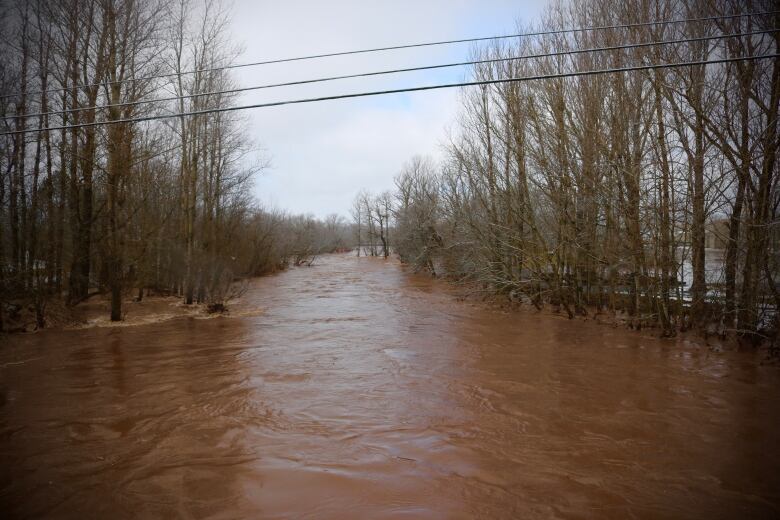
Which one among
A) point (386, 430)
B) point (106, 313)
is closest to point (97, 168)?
point (106, 313)

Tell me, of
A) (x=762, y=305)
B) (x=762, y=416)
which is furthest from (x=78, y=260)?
(x=762, y=305)

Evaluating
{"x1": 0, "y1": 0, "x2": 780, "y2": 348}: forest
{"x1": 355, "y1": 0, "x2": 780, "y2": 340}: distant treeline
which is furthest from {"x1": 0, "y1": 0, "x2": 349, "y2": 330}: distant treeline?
{"x1": 355, "y1": 0, "x2": 780, "y2": 340}: distant treeline

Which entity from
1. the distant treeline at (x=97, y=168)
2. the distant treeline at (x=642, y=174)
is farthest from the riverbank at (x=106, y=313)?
the distant treeline at (x=642, y=174)

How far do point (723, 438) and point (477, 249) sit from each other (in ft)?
40.1

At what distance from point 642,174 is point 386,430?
9.49 meters

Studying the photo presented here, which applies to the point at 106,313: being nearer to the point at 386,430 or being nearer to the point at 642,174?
the point at 386,430

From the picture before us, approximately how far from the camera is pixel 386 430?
4.93m

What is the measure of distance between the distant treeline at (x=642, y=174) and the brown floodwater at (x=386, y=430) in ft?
6.52

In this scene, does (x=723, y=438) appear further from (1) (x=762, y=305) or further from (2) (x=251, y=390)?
(2) (x=251, y=390)

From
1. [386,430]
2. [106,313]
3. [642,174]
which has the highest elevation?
[642,174]

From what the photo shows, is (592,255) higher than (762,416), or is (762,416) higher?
(592,255)

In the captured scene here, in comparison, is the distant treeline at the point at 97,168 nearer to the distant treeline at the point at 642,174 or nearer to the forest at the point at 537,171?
the forest at the point at 537,171

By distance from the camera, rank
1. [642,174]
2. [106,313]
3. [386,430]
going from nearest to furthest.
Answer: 1. [386,430]
2. [642,174]
3. [106,313]

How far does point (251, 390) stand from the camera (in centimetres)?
631
